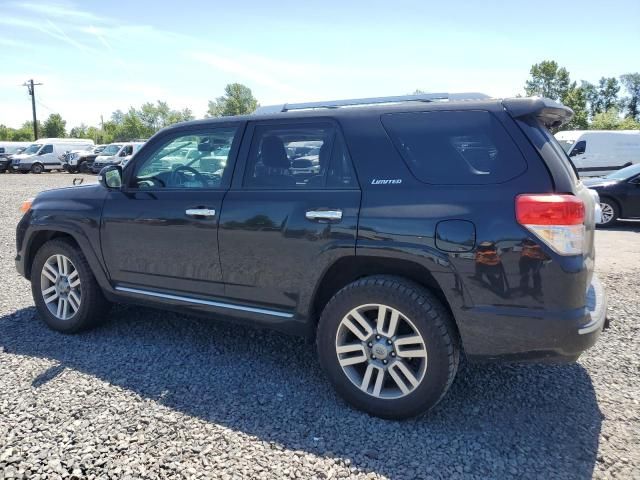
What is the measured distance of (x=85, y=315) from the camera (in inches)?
166

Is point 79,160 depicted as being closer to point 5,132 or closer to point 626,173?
point 626,173

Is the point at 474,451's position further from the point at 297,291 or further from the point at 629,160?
the point at 629,160

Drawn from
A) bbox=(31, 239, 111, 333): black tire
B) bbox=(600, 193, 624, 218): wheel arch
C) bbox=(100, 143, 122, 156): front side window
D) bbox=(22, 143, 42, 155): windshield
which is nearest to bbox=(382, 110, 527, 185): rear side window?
bbox=(31, 239, 111, 333): black tire

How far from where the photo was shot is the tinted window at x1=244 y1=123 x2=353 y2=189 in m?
3.22

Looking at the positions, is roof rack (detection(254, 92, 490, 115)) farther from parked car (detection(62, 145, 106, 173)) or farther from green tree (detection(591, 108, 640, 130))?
green tree (detection(591, 108, 640, 130))

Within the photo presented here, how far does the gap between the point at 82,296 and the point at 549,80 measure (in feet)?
232

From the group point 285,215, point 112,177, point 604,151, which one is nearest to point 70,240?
point 112,177

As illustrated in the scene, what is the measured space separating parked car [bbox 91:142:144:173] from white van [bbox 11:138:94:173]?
3.47 metres

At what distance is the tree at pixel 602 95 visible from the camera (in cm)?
9725

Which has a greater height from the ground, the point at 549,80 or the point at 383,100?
the point at 549,80

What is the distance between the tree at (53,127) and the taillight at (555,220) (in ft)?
328

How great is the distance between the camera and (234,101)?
10025 cm

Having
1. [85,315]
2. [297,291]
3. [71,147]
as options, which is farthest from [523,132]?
[71,147]

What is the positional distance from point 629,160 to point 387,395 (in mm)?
16356
